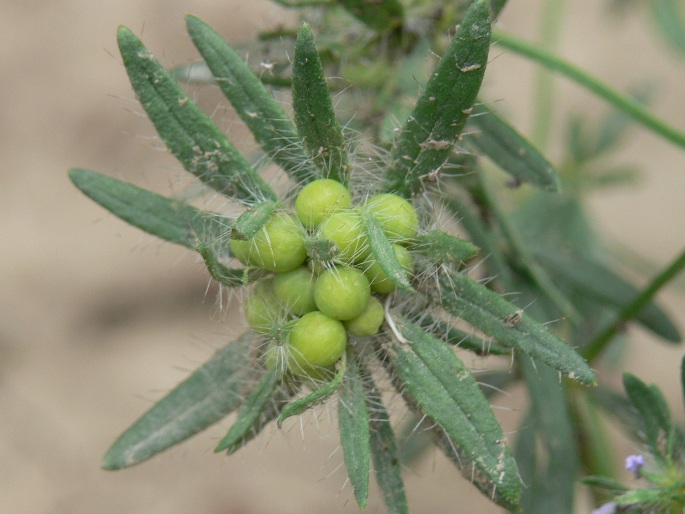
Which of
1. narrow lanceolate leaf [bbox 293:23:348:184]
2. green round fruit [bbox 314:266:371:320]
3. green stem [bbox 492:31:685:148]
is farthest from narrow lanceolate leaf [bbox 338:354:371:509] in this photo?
green stem [bbox 492:31:685:148]

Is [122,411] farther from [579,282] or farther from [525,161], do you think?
[525,161]

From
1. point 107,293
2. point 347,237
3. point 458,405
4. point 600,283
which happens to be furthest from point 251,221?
point 107,293

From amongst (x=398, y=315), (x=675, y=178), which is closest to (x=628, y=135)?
(x=675, y=178)

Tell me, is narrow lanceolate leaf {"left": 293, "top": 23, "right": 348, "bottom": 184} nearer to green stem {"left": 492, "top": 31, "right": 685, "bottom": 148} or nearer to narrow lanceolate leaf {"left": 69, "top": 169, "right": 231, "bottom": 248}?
narrow lanceolate leaf {"left": 69, "top": 169, "right": 231, "bottom": 248}

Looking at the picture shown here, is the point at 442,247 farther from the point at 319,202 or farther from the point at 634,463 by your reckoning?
the point at 634,463

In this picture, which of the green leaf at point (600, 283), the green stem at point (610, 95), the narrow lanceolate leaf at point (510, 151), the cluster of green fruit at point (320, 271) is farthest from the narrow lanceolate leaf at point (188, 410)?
the green leaf at point (600, 283)
